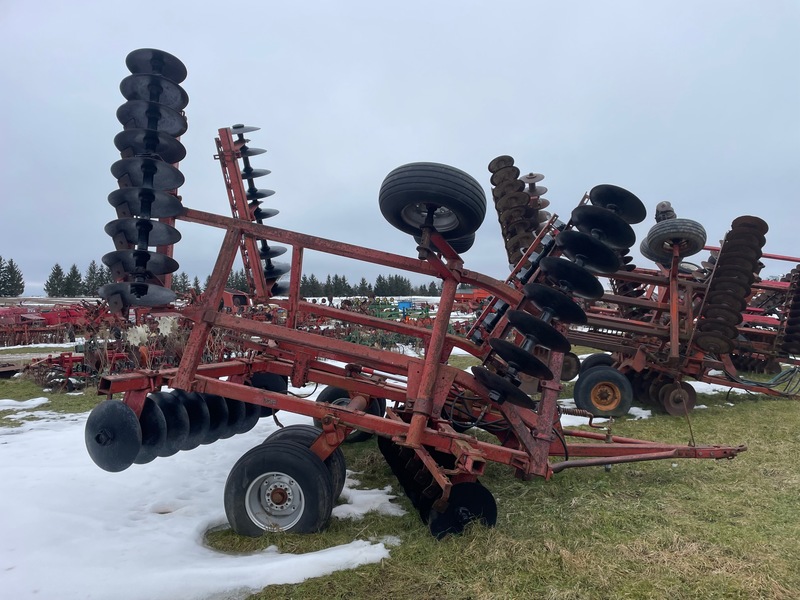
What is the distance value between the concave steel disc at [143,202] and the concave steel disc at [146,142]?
0.33 metres

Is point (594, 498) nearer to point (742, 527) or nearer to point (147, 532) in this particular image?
point (742, 527)

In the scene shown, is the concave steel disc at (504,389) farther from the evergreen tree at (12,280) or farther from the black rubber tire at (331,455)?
the evergreen tree at (12,280)

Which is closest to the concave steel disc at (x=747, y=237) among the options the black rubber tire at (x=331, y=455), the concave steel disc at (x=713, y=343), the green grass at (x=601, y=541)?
the concave steel disc at (x=713, y=343)

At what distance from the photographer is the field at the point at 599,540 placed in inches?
102

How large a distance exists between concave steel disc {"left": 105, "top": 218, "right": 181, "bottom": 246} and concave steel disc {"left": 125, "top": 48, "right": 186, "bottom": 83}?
1034 mm

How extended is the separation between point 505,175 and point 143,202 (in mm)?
5392

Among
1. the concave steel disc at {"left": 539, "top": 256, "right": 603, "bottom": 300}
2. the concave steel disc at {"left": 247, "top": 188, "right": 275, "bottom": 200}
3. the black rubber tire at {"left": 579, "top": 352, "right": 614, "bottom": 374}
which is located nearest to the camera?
the concave steel disc at {"left": 539, "top": 256, "right": 603, "bottom": 300}

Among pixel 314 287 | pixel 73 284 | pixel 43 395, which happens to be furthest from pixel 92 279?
pixel 43 395

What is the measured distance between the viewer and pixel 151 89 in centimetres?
347

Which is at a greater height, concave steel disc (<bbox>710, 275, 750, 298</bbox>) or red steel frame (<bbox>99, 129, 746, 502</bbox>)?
concave steel disc (<bbox>710, 275, 750, 298</bbox>)

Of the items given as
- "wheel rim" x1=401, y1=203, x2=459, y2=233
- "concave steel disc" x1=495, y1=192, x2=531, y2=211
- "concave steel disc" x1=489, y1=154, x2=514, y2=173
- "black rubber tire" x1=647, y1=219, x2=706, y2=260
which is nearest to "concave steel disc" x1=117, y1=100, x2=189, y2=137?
"wheel rim" x1=401, y1=203, x2=459, y2=233

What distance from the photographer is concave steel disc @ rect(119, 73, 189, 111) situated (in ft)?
11.3

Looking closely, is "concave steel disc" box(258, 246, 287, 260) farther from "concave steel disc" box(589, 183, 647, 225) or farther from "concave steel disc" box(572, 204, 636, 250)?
"concave steel disc" box(589, 183, 647, 225)

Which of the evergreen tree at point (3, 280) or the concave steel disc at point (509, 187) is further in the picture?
the evergreen tree at point (3, 280)
